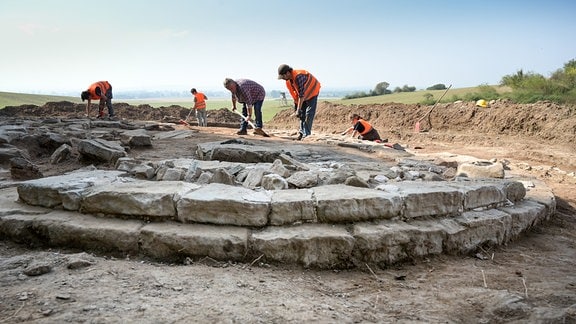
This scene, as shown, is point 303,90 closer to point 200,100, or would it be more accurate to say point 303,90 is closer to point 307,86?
point 307,86

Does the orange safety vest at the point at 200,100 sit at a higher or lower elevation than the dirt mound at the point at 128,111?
higher

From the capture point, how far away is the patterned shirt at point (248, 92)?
29.3 ft

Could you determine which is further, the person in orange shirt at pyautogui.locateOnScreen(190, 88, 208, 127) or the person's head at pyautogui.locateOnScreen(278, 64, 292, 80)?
the person in orange shirt at pyautogui.locateOnScreen(190, 88, 208, 127)

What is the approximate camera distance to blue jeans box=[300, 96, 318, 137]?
8.57 meters

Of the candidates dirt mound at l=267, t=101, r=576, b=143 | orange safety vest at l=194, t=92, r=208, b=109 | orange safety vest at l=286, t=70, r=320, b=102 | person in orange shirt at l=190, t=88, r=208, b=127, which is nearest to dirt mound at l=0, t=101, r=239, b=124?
person in orange shirt at l=190, t=88, r=208, b=127

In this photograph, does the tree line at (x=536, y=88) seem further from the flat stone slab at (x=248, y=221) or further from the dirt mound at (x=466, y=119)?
the flat stone slab at (x=248, y=221)

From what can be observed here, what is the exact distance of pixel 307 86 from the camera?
27.2ft

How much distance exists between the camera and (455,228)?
3197 millimetres

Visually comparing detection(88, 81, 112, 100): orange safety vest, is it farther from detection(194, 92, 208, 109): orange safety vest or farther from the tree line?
the tree line

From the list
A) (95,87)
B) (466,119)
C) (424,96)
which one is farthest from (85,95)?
(424,96)

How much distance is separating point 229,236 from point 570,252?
310 cm

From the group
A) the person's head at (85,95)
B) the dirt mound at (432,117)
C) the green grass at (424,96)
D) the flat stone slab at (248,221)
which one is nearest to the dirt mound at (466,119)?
the dirt mound at (432,117)

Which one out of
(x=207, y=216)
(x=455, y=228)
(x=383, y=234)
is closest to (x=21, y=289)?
(x=207, y=216)

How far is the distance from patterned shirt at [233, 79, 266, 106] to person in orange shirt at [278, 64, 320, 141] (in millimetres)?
994
